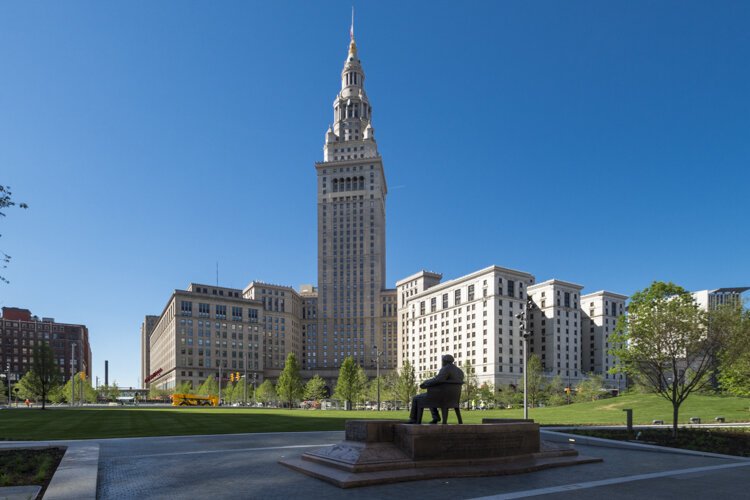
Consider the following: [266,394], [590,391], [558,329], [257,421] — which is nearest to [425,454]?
[257,421]

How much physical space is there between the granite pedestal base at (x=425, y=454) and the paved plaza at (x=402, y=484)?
0.41 m

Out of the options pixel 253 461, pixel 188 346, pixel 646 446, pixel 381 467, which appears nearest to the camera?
pixel 381 467

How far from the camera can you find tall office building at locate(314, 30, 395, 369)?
17488 cm

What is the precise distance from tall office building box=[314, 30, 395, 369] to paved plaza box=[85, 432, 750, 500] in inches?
6117

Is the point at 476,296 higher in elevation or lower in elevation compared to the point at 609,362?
higher

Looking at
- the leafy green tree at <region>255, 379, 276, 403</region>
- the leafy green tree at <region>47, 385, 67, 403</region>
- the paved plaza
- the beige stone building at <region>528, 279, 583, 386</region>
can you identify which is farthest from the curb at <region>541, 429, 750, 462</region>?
the beige stone building at <region>528, 279, 583, 386</region>

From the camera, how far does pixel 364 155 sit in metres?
179

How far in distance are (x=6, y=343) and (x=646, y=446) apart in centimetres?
20565

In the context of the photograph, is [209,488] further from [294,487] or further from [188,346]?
[188,346]

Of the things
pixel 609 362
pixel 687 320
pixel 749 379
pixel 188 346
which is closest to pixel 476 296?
pixel 609 362

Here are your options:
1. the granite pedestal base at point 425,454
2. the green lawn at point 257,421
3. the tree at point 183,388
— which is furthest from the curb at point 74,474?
the tree at point 183,388

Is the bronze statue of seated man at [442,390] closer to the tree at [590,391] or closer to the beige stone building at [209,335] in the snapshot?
the tree at [590,391]

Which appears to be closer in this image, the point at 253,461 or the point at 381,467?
the point at 381,467

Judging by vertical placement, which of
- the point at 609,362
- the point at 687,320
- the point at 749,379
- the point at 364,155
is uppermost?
the point at 364,155
